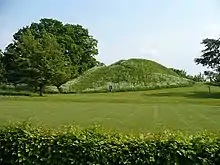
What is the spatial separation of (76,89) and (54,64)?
10586 millimetres

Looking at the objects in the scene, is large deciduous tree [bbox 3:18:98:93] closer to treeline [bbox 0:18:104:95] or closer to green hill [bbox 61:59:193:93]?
treeline [bbox 0:18:104:95]

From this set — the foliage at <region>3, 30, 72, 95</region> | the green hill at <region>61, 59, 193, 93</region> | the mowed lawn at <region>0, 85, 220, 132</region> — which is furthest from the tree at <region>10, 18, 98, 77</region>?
the mowed lawn at <region>0, 85, 220, 132</region>

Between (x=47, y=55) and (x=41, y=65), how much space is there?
191 centimetres

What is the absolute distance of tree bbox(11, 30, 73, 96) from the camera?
47.5 meters

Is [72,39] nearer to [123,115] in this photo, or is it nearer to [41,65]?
[41,65]

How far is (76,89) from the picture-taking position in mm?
58062

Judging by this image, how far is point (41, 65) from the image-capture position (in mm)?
47750

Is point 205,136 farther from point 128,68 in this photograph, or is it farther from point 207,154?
point 128,68

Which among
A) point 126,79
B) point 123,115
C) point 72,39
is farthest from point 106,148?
point 72,39

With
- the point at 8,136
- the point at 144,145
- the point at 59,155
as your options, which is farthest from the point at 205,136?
the point at 8,136

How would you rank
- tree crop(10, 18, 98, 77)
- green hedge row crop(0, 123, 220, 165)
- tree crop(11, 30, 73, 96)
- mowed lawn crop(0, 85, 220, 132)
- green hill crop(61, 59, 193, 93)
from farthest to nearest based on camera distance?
tree crop(10, 18, 98, 77), green hill crop(61, 59, 193, 93), tree crop(11, 30, 73, 96), mowed lawn crop(0, 85, 220, 132), green hedge row crop(0, 123, 220, 165)

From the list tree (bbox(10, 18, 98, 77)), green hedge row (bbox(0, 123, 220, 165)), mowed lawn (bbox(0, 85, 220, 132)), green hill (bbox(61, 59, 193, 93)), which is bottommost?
mowed lawn (bbox(0, 85, 220, 132))

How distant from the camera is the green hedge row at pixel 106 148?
6156mm

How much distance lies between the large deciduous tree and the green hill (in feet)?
8.18
